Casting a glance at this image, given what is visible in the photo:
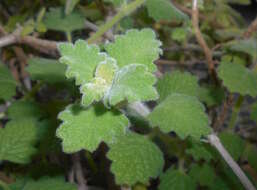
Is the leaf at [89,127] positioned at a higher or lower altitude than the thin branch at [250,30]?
higher

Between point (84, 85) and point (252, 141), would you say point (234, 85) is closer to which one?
point (252, 141)

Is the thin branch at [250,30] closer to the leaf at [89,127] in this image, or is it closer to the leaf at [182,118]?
the leaf at [182,118]

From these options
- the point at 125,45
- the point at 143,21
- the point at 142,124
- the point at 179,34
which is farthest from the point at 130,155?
the point at 143,21

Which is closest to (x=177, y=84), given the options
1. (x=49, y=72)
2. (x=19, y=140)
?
(x=49, y=72)

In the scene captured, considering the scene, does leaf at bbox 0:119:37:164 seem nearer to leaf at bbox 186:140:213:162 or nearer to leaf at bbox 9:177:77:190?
leaf at bbox 9:177:77:190

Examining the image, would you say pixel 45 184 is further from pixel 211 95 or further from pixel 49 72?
pixel 211 95

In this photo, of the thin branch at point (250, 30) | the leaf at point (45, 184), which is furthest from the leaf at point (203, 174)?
the thin branch at point (250, 30)
